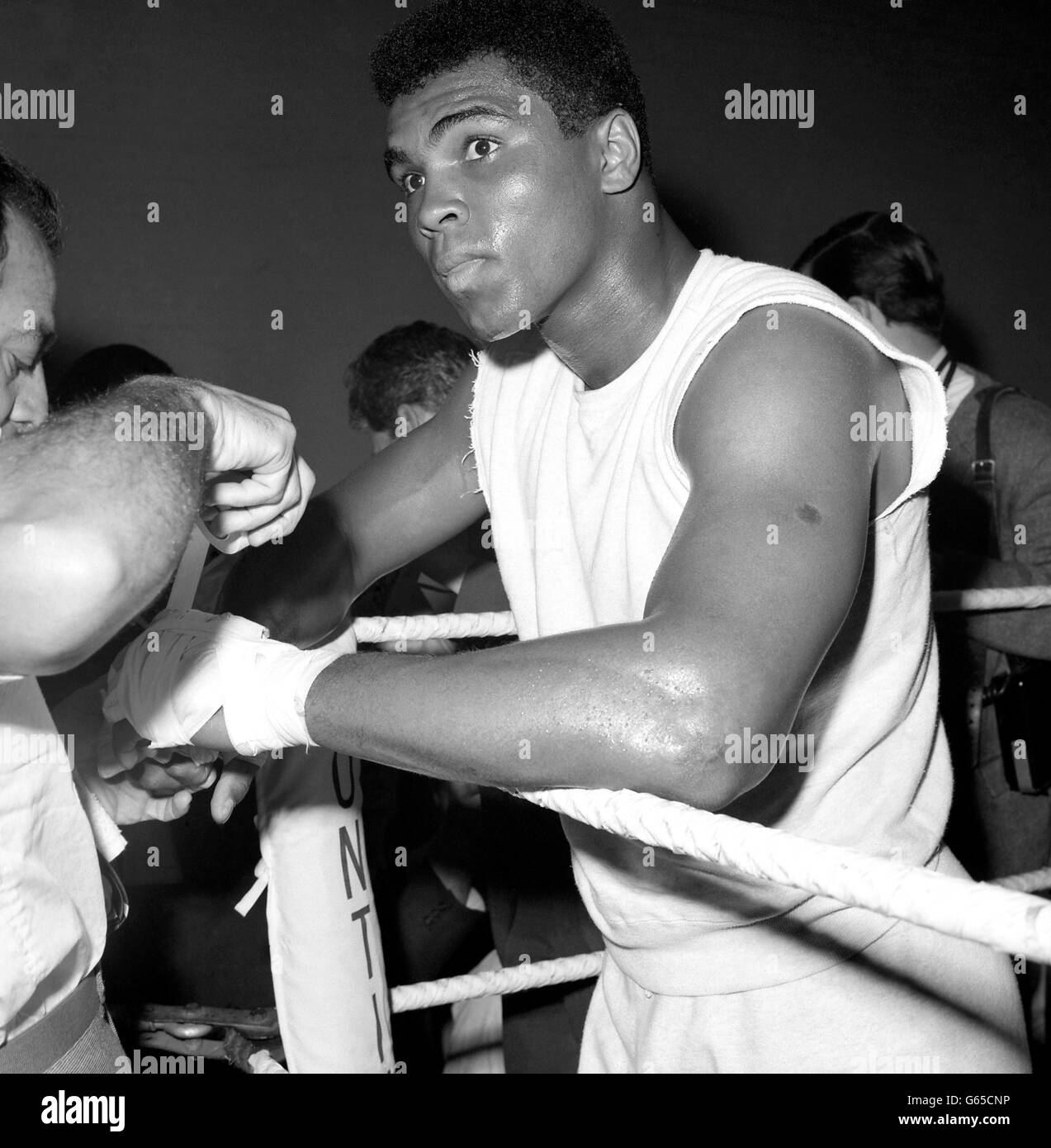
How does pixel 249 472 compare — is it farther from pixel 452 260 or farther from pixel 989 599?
pixel 989 599

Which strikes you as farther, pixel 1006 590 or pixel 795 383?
pixel 1006 590

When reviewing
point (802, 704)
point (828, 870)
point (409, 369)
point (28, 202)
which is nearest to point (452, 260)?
point (28, 202)

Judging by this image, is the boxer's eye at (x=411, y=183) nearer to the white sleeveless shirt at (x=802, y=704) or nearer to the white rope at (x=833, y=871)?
the white sleeveless shirt at (x=802, y=704)

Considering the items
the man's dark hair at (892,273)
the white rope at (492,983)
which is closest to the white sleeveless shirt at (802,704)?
the white rope at (492,983)

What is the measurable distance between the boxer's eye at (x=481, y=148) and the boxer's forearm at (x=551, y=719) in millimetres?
491

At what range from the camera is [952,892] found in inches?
16.9

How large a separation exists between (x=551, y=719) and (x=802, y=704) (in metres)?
0.29

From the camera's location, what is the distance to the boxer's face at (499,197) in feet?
3.01

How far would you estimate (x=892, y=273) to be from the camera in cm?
187

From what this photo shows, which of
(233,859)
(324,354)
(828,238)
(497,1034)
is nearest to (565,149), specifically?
(233,859)

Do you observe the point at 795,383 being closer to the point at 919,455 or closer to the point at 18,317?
the point at 919,455

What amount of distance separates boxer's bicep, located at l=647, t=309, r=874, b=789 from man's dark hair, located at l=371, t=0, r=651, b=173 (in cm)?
34

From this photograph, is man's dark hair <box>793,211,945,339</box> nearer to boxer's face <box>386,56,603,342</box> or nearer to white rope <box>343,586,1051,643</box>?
white rope <box>343,586,1051,643</box>

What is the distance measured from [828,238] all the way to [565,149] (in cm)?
120
